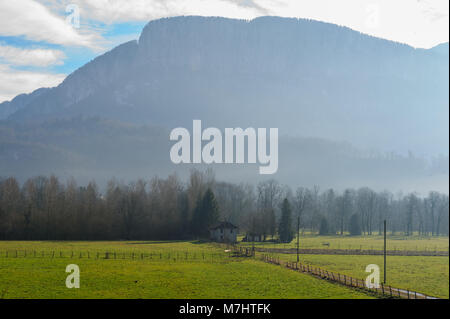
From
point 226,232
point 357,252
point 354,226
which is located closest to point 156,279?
point 357,252

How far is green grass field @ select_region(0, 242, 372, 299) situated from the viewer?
90.9 feet

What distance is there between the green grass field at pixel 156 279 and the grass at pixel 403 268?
20.1 ft

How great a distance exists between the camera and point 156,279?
32656 mm

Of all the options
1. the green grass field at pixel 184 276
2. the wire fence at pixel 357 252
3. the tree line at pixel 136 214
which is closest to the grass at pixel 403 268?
the green grass field at pixel 184 276

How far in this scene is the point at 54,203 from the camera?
76875 millimetres

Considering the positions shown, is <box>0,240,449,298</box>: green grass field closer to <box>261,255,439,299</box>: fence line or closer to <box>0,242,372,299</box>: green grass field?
<box>0,242,372,299</box>: green grass field

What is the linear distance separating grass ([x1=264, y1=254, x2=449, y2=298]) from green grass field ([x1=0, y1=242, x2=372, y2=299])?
6113 mm

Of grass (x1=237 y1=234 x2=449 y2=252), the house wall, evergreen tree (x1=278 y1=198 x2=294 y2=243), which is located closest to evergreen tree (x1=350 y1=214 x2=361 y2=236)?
grass (x1=237 y1=234 x2=449 y2=252)

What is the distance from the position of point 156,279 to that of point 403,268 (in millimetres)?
26470

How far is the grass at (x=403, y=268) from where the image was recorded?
33.3 meters

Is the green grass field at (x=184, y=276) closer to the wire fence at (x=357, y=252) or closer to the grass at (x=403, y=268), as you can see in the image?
the grass at (x=403, y=268)
